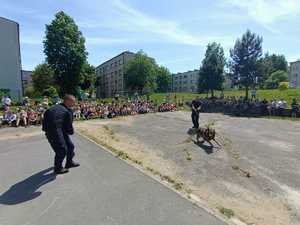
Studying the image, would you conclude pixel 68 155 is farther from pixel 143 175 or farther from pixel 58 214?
pixel 58 214

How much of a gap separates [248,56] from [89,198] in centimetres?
2646

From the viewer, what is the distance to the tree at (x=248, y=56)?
1066 inches

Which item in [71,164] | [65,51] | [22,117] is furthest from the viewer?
[65,51]

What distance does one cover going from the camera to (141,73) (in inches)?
2015

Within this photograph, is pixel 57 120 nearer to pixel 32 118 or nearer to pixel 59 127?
pixel 59 127

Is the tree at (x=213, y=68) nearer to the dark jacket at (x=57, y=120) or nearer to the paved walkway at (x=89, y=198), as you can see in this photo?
the paved walkway at (x=89, y=198)

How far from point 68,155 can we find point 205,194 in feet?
10.4

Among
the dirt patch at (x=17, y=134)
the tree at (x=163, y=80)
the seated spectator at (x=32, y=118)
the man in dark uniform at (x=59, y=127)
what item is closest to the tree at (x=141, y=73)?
the tree at (x=163, y=80)

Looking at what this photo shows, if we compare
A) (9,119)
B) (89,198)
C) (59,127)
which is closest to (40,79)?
(9,119)

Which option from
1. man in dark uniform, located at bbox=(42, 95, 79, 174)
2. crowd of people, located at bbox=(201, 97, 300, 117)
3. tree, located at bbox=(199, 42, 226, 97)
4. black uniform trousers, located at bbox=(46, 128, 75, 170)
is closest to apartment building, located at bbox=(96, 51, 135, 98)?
tree, located at bbox=(199, 42, 226, 97)

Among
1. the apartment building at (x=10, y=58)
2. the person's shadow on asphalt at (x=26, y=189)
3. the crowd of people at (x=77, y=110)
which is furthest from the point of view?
the apartment building at (x=10, y=58)

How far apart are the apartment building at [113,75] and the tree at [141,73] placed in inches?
749

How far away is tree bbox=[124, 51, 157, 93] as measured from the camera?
5116 centimetres

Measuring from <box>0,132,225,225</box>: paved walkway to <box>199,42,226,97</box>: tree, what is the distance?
1035 inches
